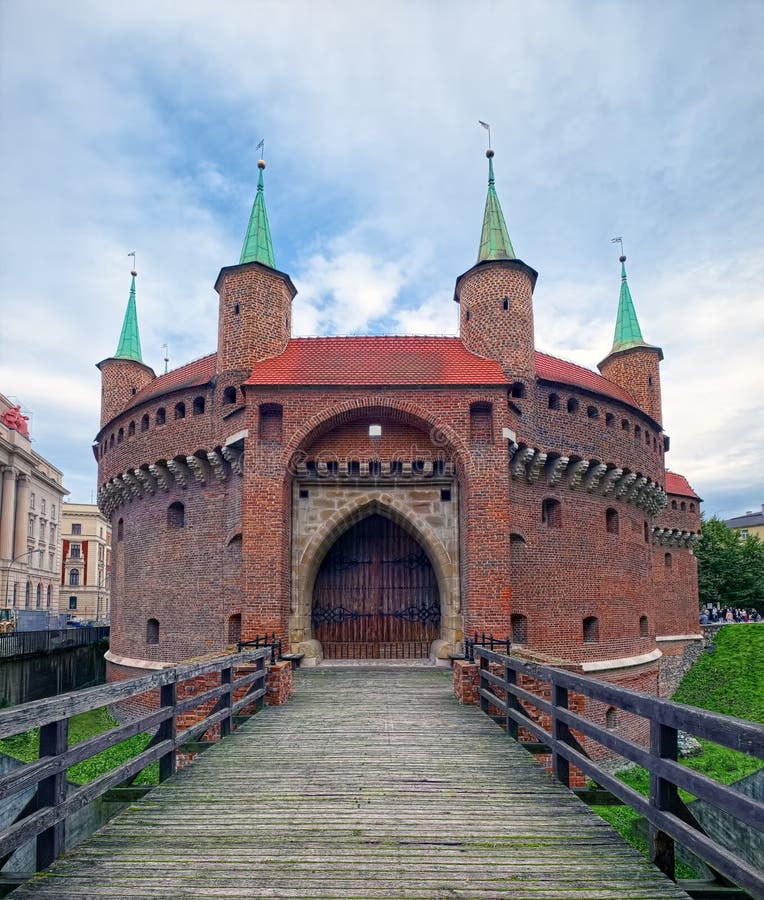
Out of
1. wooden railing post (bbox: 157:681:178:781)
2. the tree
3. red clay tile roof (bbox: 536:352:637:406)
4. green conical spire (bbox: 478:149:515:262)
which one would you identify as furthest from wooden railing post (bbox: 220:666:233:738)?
the tree

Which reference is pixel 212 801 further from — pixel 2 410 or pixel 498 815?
pixel 2 410

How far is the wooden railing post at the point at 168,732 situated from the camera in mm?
6414

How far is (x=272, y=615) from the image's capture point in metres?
13.6

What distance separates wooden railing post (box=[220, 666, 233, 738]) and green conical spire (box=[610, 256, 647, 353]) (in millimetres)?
20668

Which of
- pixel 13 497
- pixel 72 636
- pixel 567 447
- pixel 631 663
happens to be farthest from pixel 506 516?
pixel 13 497

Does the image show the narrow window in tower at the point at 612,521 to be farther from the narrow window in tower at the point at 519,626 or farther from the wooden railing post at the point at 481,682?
the wooden railing post at the point at 481,682

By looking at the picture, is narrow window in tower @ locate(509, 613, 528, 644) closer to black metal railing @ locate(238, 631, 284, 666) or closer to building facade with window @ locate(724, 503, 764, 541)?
black metal railing @ locate(238, 631, 284, 666)

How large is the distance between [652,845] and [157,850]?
10.9ft

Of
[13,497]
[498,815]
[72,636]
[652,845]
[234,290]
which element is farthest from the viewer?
[13,497]

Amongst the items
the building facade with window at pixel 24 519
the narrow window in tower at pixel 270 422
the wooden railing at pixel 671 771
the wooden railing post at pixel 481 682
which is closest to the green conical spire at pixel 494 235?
the narrow window in tower at pixel 270 422

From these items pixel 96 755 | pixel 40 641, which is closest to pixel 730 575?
pixel 40 641

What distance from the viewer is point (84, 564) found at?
70.8m

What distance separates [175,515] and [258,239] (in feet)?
26.5

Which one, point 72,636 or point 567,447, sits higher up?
point 567,447
